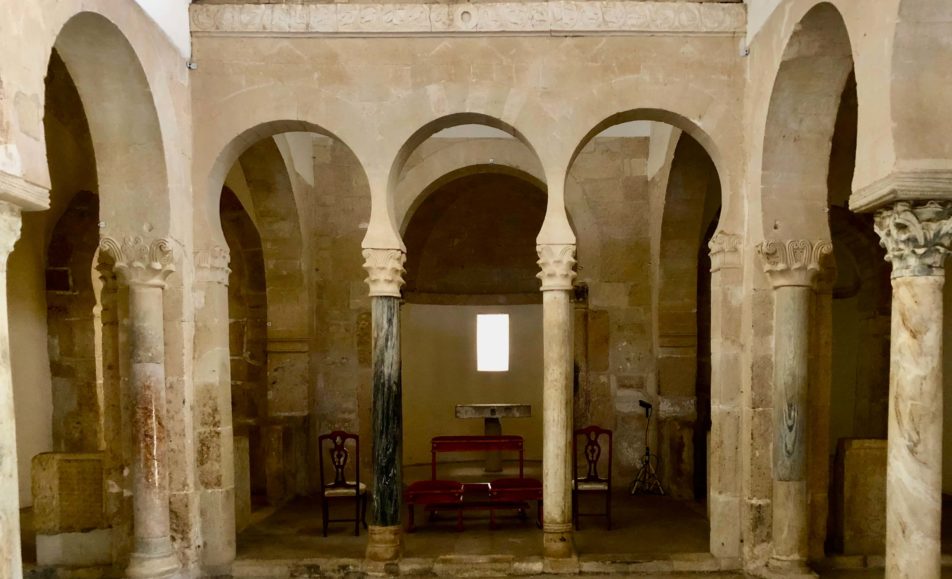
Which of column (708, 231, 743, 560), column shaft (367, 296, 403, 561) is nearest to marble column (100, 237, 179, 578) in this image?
column shaft (367, 296, 403, 561)

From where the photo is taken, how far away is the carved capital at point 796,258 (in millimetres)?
5297

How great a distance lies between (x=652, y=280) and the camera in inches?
347

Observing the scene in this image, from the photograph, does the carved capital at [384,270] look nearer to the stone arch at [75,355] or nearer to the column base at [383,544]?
the column base at [383,544]

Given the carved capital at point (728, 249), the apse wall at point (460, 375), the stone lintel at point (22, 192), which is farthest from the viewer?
the apse wall at point (460, 375)

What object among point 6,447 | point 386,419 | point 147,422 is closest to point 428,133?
point 386,419

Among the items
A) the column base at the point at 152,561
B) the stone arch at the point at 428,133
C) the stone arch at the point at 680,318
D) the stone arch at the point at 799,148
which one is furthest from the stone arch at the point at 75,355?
the stone arch at the point at 799,148

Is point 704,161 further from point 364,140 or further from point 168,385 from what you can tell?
point 168,385

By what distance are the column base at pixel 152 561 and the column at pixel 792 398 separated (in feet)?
15.6

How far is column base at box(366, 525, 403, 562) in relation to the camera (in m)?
5.83

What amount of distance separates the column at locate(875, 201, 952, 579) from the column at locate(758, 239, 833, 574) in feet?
5.40

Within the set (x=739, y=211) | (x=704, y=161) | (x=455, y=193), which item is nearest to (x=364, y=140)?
(x=739, y=211)

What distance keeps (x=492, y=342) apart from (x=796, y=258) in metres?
7.87

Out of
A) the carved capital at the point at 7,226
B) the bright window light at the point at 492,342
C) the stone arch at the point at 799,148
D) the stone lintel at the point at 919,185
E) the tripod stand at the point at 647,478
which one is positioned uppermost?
the stone arch at the point at 799,148

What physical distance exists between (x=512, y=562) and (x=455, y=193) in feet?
22.1
